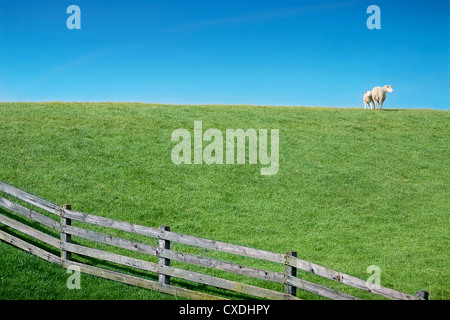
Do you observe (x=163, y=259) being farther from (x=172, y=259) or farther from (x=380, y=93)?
(x=380, y=93)

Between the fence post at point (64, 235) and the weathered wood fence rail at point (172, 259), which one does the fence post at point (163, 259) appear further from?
the fence post at point (64, 235)

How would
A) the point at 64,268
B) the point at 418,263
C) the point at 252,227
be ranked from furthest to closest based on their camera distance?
1. the point at 252,227
2. the point at 418,263
3. the point at 64,268

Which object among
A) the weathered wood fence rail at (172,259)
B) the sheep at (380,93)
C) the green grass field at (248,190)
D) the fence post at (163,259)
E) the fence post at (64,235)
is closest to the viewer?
the weathered wood fence rail at (172,259)

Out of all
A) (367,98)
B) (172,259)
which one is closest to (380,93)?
(367,98)

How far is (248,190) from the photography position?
21.7 meters

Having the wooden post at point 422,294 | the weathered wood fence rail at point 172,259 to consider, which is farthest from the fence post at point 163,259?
the wooden post at point 422,294

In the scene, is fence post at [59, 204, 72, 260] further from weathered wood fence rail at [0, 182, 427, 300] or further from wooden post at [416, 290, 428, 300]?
wooden post at [416, 290, 428, 300]

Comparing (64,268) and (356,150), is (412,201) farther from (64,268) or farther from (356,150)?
(64,268)

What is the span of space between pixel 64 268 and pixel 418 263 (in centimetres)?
1235

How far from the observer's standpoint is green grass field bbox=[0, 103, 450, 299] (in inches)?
545

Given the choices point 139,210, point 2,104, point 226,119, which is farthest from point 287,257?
point 2,104

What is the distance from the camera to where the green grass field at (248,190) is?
13.8 metres

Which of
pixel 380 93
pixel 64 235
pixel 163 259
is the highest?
pixel 380 93

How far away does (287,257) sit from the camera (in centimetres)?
854
